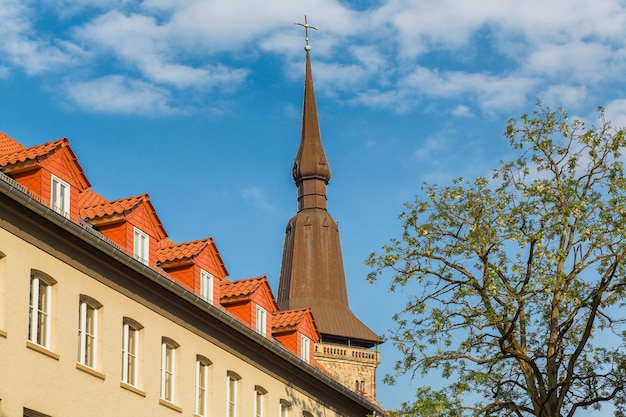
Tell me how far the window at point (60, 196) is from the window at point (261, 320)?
37.9 feet

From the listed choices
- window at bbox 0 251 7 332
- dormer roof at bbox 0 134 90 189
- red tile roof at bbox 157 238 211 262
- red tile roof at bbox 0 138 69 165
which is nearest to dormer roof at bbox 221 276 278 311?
red tile roof at bbox 157 238 211 262

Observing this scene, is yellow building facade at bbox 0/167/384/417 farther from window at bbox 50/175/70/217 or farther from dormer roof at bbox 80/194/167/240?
dormer roof at bbox 80/194/167/240

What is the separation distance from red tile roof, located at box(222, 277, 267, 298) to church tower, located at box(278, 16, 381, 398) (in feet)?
274

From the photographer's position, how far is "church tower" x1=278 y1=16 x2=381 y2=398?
128 metres

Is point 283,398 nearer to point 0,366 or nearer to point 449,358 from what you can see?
point 449,358

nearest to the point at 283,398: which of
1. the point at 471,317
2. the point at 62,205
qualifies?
the point at 471,317

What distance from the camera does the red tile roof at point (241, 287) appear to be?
4031 centimetres

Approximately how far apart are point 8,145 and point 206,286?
24.5 feet

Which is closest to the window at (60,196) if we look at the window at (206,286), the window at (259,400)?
the window at (206,286)

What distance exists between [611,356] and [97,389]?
1313 centimetres

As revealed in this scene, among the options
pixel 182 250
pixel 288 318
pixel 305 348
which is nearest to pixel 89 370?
pixel 182 250

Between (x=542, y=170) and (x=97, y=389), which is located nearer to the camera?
(x=97, y=389)

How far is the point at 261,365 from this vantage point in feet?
132

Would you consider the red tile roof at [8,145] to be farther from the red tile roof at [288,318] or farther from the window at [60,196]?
the red tile roof at [288,318]
